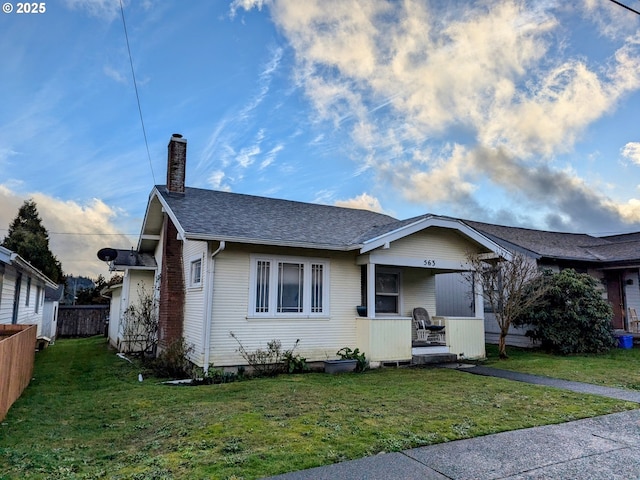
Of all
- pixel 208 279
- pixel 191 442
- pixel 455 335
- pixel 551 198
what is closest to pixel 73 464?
pixel 191 442

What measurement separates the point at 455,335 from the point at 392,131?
25.7ft

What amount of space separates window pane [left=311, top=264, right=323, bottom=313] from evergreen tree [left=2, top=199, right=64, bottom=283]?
26.4 m

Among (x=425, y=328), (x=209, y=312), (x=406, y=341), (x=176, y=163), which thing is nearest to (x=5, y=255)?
(x=209, y=312)

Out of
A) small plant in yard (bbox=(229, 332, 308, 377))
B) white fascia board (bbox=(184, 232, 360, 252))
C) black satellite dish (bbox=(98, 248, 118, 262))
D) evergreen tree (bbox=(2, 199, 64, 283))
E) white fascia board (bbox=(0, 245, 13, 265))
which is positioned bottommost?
small plant in yard (bbox=(229, 332, 308, 377))

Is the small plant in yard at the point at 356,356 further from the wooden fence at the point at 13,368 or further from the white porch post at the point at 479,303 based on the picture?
the wooden fence at the point at 13,368

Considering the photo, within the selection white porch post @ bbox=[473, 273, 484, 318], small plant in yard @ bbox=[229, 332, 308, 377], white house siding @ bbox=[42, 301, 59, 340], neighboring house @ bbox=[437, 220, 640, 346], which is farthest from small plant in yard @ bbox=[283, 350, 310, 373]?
white house siding @ bbox=[42, 301, 59, 340]

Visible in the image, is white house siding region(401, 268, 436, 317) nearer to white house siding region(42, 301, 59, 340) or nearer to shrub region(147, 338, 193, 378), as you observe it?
shrub region(147, 338, 193, 378)

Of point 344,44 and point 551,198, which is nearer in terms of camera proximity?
point 344,44

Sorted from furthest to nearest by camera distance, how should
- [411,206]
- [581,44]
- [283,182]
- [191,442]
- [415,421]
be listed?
[411,206], [283,182], [581,44], [415,421], [191,442]

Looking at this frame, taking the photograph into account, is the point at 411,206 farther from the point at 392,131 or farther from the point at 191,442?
the point at 191,442

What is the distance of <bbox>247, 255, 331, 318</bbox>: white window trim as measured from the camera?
989 cm

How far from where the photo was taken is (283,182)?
1838cm

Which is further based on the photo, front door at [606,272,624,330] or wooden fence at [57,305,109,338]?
wooden fence at [57,305,109,338]

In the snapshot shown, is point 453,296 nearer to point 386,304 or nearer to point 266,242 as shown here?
point 386,304
